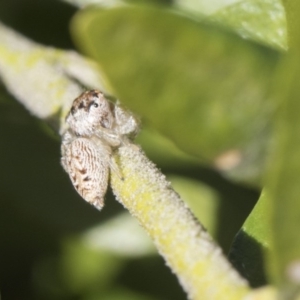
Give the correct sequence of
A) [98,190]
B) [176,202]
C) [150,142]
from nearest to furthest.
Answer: [176,202], [98,190], [150,142]

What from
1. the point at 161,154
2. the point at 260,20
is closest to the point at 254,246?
the point at 260,20

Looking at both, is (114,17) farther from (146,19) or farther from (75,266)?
(75,266)

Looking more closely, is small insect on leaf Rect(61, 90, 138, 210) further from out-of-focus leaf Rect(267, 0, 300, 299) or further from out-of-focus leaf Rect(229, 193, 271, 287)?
out-of-focus leaf Rect(267, 0, 300, 299)

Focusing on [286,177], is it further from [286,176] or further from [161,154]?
[161,154]

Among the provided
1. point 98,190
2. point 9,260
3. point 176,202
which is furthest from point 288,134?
point 9,260

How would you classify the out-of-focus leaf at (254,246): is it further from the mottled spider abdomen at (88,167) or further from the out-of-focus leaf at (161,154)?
the out-of-focus leaf at (161,154)

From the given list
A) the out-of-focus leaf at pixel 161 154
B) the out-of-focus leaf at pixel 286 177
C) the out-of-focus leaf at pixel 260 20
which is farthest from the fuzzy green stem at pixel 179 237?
the out-of-focus leaf at pixel 161 154
